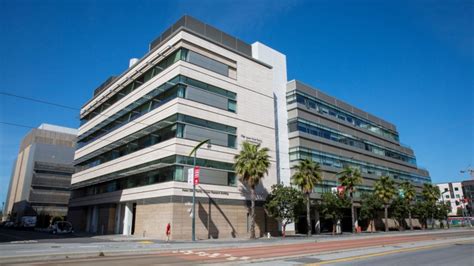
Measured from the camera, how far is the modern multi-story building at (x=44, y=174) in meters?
120

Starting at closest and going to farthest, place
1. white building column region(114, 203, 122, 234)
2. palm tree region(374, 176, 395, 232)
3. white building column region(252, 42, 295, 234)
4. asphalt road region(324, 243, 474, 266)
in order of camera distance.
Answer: asphalt road region(324, 243, 474, 266) < white building column region(114, 203, 122, 234) < white building column region(252, 42, 295, 234) < palm tree region(374, 176, 395, 232)

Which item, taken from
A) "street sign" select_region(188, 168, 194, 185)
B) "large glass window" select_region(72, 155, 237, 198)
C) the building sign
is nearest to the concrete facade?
the building sign

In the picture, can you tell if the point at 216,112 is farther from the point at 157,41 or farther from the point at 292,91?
the point at 292,91

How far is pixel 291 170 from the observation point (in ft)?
187

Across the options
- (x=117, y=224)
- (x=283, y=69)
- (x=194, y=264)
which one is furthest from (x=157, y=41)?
(x=194, y=264)

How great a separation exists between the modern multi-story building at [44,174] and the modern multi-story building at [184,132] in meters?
74.2

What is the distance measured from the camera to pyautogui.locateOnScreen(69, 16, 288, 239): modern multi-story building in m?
40.9

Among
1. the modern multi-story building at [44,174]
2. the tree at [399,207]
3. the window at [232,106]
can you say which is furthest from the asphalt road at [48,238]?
the modern multi-story building at [44,174]

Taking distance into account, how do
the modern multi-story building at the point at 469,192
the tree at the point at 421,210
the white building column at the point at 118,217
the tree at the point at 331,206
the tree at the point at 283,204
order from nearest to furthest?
1. the tree at the point at 283,204
2. the white building column at the point at 118,217
3. the tree at the point at 331,206
4. the tree at the point at 421,210
5. the modern multi-story building at the point at 469,192

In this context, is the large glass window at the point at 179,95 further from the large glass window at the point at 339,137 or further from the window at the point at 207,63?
the large glass window at the point at 339,137

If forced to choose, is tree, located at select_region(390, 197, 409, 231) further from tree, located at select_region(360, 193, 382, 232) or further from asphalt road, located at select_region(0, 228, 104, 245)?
asphalt road, located at select_region(0, 228, 104, 245)

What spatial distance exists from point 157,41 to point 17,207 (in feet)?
377

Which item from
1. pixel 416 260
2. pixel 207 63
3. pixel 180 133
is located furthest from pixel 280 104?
pixel 416 260

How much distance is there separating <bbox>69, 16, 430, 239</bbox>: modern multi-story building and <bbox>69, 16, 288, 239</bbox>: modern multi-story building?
0.15 metres
